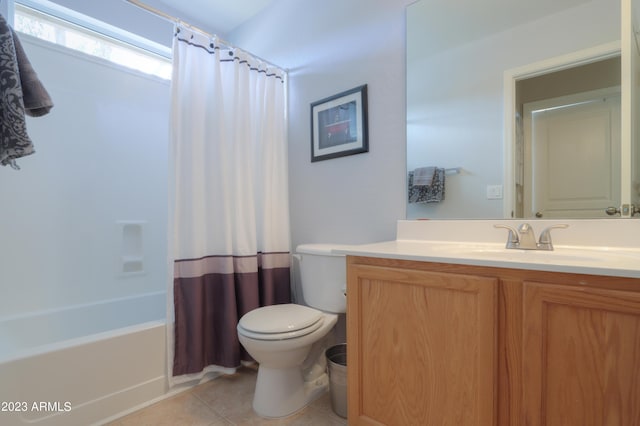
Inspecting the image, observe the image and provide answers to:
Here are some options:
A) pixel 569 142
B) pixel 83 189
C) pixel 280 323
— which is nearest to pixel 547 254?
pixel 569 142

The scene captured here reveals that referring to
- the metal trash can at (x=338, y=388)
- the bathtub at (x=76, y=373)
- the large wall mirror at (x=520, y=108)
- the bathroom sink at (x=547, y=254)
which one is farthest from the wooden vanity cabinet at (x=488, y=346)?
the bathtub at (x=76, y=373)

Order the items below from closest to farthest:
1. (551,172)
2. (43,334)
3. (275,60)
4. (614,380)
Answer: (614,380) → (551,172) → (43,334) → (275,60)

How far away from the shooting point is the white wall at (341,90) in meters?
1.62

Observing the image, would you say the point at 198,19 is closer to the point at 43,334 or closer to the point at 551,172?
the point at 43,334

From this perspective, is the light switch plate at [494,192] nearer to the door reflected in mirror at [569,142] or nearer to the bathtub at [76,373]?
the door reflected in mirror at [569,142]

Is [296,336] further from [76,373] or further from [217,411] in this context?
[76,373]

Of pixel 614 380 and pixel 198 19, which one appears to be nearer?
pixel 614 380

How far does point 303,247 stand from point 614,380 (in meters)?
1.31

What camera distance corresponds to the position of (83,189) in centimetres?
205

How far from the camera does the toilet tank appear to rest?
62.0 inches

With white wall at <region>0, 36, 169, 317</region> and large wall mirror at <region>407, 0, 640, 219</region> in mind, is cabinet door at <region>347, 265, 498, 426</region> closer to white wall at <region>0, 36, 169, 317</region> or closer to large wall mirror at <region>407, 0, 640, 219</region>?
large wall mirror at <region>407, 0, 640, 219</region>

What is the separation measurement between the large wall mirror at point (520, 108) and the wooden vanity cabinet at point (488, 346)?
571 millimetres

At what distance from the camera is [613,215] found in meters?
1.08

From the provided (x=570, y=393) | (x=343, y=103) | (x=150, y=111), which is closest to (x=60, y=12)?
(x=150, y=111)
